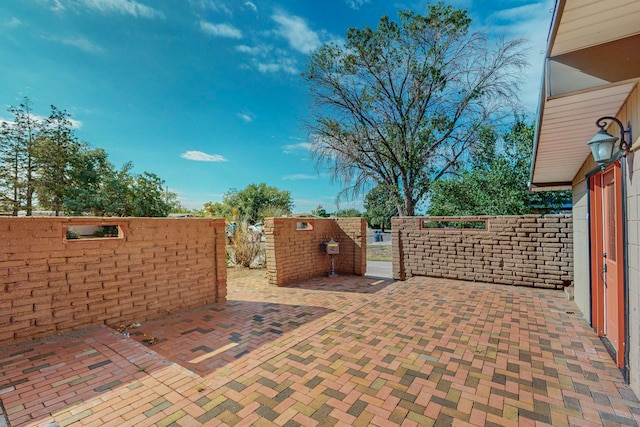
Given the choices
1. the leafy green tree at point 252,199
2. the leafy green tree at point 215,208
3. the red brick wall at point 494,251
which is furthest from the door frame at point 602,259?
the leafy green tree at point 252,199

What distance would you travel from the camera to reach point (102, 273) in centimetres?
392

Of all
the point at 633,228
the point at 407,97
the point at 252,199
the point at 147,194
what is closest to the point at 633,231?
the point at 633,228

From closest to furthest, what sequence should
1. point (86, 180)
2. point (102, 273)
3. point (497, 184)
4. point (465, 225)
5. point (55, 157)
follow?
point (102, 273) < point (497, 184) < point (465, 225) < point (55, 157) < point (86, 180)

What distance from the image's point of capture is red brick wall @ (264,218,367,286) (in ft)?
23.7

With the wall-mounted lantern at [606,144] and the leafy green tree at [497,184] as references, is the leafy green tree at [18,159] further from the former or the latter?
the leafy green tree at [497,184]

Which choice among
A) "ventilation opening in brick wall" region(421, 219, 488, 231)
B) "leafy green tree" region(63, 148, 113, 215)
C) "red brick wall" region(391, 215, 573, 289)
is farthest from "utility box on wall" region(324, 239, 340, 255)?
"leafy green tree" region(63, 148, 113, 215)

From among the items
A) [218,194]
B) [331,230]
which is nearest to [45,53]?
[331,230]

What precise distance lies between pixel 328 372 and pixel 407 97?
15427 mm

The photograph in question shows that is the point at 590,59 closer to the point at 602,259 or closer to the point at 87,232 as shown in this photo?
the point at 602,259

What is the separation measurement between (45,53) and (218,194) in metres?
31.8

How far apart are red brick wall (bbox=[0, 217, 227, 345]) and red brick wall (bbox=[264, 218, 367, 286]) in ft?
5.96

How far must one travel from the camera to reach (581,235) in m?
4.78

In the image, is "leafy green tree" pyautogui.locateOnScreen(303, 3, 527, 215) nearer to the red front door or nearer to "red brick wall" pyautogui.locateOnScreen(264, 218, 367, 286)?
"red brick wall" pyautogui.locateOnScreen(264, 218, 367, 286)

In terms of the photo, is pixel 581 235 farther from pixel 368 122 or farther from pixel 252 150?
pixel 252 150
